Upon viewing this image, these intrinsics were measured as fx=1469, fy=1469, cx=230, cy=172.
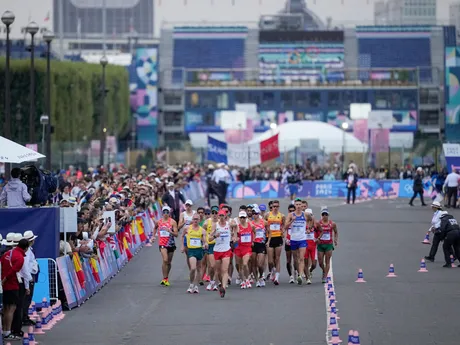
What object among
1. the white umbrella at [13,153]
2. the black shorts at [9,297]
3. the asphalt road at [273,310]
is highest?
the white umbrella at [13,153]


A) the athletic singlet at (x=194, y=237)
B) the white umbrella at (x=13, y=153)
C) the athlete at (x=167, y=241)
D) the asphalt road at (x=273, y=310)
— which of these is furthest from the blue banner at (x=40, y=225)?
the athlete at (x=167, y=241)

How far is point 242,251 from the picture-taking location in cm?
2669

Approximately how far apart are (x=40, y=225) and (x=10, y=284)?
3915 millimetres

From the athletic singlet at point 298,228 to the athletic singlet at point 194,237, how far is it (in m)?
1.93

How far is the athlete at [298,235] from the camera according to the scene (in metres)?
27.1

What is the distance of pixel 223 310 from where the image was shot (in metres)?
23.1

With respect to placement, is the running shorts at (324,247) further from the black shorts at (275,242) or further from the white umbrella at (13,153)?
the white umbrella at (13,153)

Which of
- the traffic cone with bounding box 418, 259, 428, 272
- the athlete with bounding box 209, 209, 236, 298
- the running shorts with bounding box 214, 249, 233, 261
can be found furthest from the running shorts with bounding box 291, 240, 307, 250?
the traffic cone with bounding box 418, 259, 428, 272

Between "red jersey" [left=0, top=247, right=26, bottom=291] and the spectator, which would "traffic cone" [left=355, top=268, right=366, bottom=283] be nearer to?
the spectator

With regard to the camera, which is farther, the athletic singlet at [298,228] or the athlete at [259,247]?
the athletic singlet at [298,228]

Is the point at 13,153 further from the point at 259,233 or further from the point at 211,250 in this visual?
the point at 259,233

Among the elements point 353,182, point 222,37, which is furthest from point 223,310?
point 222,37

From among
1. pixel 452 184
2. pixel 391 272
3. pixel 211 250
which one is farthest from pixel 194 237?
pixel 452 184

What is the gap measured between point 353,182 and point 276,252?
30780 mm
